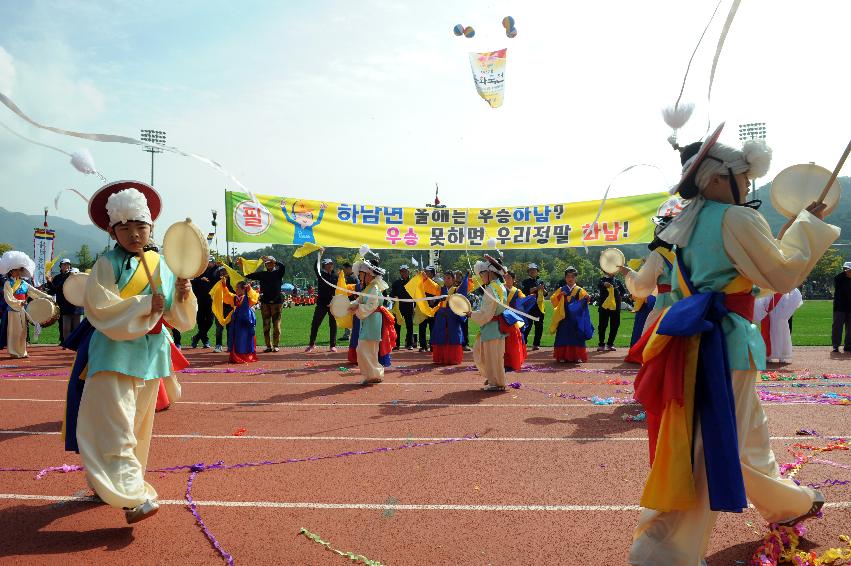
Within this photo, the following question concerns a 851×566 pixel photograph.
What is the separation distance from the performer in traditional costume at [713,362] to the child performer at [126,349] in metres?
3.05

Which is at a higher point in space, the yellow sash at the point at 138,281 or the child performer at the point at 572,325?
the yellow sash at the point at 138,281

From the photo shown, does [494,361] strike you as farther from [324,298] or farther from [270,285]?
[270,285]

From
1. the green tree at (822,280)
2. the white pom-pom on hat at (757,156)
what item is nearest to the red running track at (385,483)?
the white pom-pom on hat at (757,156)

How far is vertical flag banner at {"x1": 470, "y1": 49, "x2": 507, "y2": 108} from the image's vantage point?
12.2 m

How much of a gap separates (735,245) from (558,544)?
197 cm

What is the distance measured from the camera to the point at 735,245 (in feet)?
10.1

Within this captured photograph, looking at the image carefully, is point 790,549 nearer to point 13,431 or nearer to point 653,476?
point 653,476

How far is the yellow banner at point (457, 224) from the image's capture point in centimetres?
1434

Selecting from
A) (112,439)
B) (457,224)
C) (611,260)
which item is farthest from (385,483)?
(457,224)

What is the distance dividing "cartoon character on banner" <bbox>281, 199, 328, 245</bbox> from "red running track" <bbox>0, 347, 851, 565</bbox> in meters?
6.26

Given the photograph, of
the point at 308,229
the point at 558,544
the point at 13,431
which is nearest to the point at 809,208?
the point at 558,544

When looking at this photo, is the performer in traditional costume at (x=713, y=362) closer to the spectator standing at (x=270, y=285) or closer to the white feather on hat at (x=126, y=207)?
the white feather on hat at (x=126, y=207)

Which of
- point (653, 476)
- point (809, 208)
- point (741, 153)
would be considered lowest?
point (653, 476)

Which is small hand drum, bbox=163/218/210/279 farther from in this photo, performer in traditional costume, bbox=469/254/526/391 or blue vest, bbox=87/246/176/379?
performer in traditional costume, bbox=469/254/526/391
